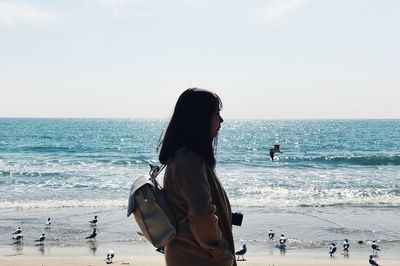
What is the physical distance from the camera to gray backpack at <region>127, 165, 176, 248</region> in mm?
2664

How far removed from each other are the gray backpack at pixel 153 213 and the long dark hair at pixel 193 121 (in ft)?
0.77

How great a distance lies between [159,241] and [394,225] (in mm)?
13285

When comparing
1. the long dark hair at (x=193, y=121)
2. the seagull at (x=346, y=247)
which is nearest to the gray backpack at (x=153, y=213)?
the long dark hair at (x=193, y=121)

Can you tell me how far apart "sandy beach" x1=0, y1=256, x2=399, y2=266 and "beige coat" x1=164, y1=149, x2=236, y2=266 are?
7.21 metres

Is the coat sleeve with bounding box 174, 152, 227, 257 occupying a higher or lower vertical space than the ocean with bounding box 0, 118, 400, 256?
higher

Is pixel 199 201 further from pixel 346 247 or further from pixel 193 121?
pixel 346 247

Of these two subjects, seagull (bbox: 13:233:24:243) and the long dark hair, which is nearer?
the long dark hair

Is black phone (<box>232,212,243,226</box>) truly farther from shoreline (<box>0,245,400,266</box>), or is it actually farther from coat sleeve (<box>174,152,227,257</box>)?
shoreline (<box>0,245,400,266</box>)

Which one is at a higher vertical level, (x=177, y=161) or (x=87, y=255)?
(x=177, y=161)

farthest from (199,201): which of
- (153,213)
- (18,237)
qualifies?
(18,237)

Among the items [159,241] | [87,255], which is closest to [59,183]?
[87,255]

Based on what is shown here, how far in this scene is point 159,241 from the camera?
8.78 ft

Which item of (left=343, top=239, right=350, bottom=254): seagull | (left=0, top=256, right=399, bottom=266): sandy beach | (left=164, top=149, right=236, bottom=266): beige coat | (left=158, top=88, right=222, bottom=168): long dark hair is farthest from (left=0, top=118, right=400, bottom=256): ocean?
(left=0, top=256, right=399, bottom=266): sandy beach

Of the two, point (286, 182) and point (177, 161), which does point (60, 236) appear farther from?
point (286, 182)
